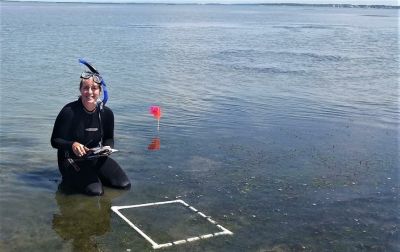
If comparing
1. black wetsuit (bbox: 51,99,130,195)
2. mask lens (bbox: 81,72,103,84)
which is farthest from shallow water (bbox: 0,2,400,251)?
mask lens (bbox: 81,72,103,84)

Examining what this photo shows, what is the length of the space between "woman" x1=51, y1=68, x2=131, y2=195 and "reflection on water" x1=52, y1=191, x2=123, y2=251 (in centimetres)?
20

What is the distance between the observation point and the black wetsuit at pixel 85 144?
22.4ft

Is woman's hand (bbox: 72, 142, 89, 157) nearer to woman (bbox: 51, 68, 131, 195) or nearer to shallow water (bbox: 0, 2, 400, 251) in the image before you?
woman (bbox: 51, 68, 131, 195)

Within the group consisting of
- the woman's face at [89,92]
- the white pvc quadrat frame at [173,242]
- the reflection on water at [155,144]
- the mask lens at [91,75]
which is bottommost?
the white pvc quadrat frame at [173,242]

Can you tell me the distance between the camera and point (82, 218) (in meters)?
6.13

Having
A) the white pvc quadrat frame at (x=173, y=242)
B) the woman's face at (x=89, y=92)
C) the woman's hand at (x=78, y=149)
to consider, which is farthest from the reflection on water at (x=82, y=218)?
the woman's face at (x=89, y=92)

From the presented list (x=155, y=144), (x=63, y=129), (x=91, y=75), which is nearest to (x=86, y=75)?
(x=91, y=75)

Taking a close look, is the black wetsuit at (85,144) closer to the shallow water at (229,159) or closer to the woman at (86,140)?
the woman at (86,140)

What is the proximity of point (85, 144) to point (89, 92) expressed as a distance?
80cm

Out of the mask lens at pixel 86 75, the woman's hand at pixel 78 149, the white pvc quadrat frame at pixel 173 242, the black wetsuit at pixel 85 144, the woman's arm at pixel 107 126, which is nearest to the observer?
the white pvc quadrat frame at pixel 173 242

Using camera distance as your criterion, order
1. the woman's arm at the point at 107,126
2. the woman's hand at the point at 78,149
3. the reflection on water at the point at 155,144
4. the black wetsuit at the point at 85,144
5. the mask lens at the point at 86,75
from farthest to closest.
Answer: the reflection on water at the point at 155,144, the woman's arm at the point at 107,126, the black wetsuit at the point at 85,144, the mask lens at the point at 86,75, the woman's hand at the point at 78,149

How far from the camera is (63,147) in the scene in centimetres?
676

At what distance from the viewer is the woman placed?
22.1 ft

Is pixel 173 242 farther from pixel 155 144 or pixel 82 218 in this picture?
pixel 155 144
